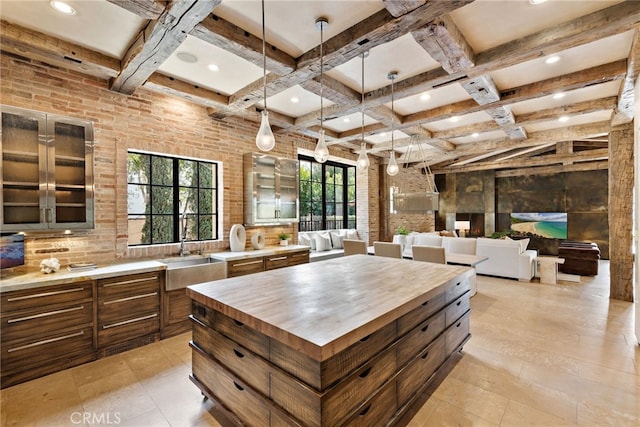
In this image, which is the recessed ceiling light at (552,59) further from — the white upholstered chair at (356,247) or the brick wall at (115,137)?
the brick wall at (115,137)

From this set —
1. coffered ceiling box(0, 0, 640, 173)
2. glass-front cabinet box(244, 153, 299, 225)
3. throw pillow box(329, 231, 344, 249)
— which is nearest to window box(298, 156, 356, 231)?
throw pillow box(329, 231, 344, 249)

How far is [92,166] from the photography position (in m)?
3.08

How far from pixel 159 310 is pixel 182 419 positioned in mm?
1499

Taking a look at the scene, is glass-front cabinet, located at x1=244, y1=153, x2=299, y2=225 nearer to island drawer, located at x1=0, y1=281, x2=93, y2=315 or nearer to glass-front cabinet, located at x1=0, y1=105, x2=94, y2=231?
glass-front cabinet, located at x1=0, y1=105, x2=94, y2=231

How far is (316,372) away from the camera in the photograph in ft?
4.35

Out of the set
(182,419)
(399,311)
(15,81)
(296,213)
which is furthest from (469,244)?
(15,81)

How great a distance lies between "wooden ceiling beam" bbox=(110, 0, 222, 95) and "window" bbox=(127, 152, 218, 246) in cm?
112

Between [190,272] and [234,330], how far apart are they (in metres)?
1.84

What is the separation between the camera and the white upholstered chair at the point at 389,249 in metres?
4.66

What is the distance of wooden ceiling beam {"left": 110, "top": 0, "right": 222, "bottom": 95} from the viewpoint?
1.98m

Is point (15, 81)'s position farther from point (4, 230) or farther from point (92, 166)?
point (4, 230)

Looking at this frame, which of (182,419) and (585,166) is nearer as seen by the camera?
(182,419)

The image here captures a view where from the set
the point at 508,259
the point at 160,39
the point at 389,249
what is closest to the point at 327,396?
the point at 160,39

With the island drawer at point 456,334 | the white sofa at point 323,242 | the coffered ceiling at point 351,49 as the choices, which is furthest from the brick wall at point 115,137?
the island drawer at point 456,334
